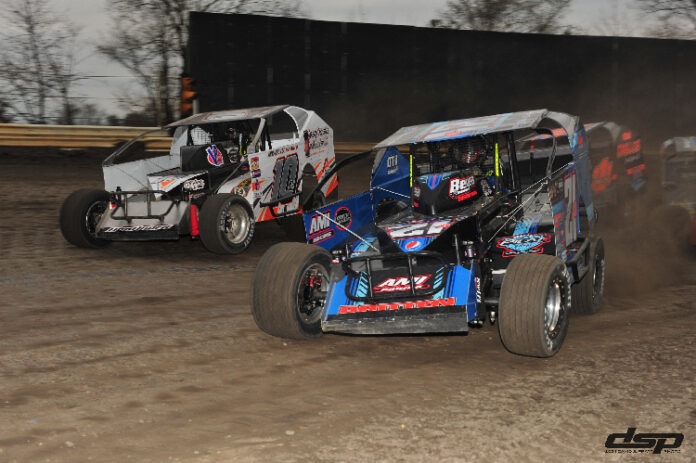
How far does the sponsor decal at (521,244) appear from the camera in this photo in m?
6.82

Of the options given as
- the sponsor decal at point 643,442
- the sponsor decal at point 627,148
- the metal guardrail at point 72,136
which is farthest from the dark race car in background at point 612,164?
the metal guardrail at point 72,136

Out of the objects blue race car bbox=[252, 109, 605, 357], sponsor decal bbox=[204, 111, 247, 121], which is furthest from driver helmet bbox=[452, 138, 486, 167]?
sponsor decal bbox=[204, 111, 247, 121]

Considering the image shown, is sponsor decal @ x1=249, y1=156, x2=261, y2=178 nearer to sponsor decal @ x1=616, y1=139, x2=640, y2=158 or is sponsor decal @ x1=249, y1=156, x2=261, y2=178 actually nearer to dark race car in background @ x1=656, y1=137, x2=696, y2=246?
dark race car in background @ x1=656, y1=137, x2=696, y2=246

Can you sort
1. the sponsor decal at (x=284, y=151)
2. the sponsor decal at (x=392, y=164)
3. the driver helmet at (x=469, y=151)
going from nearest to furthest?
1. the driver helmet at (x=469, y=151)
2. the sponsor decal at (x=392, y=164)
3. the sponsor decal at (x=284, y=151)

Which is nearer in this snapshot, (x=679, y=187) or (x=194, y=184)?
(x=194, y=184)

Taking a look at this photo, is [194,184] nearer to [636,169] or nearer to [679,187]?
[679,187]

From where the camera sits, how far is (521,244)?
6.87 metres

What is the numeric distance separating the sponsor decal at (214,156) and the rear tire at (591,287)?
195 inches

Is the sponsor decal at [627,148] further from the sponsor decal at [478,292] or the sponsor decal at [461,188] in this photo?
the sponsor decal at [478,292]

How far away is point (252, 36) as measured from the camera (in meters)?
16.4

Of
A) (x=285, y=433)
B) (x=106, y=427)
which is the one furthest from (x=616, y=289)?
(x=106, y=427)

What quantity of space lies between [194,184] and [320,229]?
391 centimetres

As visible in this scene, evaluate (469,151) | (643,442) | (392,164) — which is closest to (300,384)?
(643,442)

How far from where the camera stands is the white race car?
9.86 m
